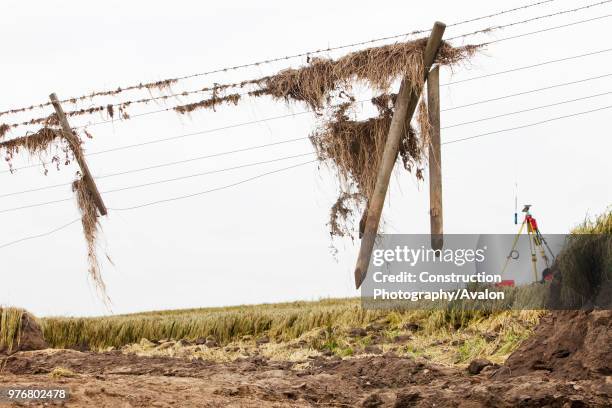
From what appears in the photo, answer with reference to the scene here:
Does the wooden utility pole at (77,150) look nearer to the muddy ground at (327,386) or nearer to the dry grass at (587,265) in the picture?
the muddy ground at (327,386)

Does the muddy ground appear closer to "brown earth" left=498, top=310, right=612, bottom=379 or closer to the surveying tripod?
"brown earth" left=498, top=310, right=612, bottom=379

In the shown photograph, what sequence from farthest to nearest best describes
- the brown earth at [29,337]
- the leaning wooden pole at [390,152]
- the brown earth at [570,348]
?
the brown earth at [29,337] → the leaning wooden pole at [390,152] → the brown earth at [570,348]

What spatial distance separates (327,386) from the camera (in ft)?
27.2

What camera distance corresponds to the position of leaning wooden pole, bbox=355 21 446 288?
38.5 feet

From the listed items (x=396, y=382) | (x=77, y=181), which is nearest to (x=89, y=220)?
(x=77, y=181)

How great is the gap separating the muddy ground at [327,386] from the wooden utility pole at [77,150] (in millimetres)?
5142

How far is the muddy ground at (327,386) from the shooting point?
6.81 meters

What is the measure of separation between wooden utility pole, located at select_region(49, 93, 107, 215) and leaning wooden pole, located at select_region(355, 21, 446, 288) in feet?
17.9

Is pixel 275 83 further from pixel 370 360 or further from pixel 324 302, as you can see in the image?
pixel 324 302

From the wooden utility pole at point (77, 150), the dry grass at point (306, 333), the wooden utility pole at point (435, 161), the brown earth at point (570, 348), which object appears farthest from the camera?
the wooden utility pole at point (77, 150)

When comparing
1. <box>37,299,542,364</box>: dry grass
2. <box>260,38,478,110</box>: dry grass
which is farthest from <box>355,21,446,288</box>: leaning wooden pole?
<box>37,299,542,364</box>: dry grass

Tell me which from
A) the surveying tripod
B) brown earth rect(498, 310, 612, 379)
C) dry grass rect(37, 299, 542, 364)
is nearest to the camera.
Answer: brown earth rect(498, 310, 612, 379)

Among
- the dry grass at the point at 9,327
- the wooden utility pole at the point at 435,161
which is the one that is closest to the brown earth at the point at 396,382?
the wooden utility pole at the point at 435,161

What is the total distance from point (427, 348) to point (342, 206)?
98.9 inches
